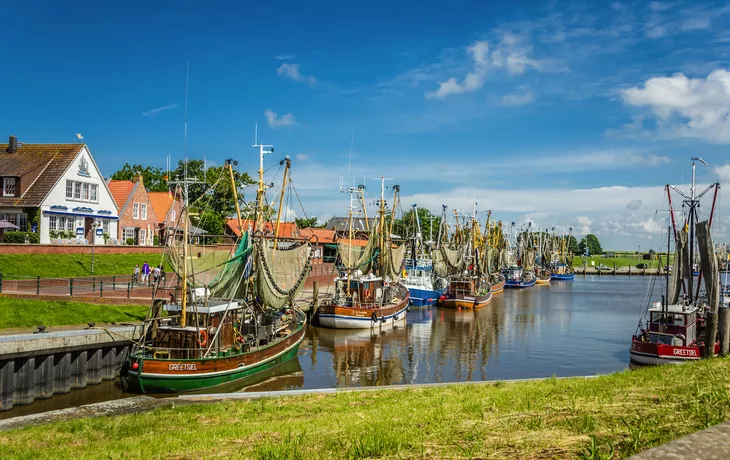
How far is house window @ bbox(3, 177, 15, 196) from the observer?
2015 inches

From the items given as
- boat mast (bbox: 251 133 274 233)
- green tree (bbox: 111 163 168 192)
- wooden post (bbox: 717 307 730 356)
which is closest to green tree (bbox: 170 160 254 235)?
green tree (bbox: 111 163 168 192)

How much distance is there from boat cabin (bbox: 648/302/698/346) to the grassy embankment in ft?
47.8

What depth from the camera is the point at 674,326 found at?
1226 inches

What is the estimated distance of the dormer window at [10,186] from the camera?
51.2m

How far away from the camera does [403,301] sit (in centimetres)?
5053

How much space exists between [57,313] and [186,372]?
939 cm

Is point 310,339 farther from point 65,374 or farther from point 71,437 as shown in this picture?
point 71,437

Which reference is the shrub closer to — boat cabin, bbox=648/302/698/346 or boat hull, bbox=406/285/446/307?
boat hull, bbox=406/285/446/307

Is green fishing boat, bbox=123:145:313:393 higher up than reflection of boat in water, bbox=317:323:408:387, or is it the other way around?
green fishing boat, bbox=123:145:313:393

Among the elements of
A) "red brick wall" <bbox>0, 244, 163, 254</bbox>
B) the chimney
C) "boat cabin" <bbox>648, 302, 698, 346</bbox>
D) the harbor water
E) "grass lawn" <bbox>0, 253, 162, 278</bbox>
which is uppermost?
the chimney

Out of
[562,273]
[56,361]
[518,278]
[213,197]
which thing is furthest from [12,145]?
[562,273]

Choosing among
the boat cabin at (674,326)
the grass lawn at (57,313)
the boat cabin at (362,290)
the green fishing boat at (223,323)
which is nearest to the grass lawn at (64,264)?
the grass lawn at (57,313)

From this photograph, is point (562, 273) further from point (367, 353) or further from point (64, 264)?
point (64, 264)

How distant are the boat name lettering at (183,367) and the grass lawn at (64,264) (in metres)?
19.2
